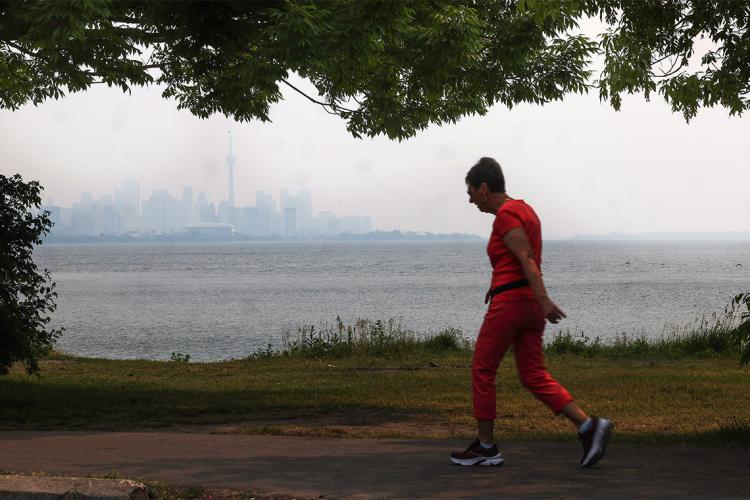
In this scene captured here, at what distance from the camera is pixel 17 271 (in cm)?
1246

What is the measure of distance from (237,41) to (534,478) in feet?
23.0

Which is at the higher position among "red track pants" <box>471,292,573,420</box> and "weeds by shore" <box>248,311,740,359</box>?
"red track pants" <box>471,292,573,420</box>

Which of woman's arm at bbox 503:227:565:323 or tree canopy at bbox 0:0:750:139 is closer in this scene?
woman's arm at bbox 503:227:565:323

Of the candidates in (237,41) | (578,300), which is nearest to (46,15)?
(237,41)

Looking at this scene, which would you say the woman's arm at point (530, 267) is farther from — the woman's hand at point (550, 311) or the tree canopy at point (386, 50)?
the tree canopy at point (386, 50)

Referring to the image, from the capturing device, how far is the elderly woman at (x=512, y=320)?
21.8ft

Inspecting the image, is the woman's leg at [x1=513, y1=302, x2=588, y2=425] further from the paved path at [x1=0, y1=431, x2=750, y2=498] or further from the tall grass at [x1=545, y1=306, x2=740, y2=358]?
the tall grass at [x1=545, y1=306, x2=740, y2=358]

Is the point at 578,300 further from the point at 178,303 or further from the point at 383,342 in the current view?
the point at 383,342

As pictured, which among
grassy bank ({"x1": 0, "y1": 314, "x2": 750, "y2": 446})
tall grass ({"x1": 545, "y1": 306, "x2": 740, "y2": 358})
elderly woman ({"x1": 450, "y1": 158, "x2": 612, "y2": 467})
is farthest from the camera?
tall grass ({"x1": 545, "y1": 306, "x2": 740, "y2": 358})

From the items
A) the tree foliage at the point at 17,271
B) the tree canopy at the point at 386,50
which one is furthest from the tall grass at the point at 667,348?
the tree foliage at the point at 17,271

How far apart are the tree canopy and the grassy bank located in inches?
149

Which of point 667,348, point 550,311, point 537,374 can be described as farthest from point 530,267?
point 667,348

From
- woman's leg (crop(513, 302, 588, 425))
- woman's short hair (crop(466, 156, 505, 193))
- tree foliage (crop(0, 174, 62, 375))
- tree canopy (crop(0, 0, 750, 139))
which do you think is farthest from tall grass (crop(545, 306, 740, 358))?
woman's short hair (crop(466, 156, 505, 193))

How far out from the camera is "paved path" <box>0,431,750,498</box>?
6230 mm
